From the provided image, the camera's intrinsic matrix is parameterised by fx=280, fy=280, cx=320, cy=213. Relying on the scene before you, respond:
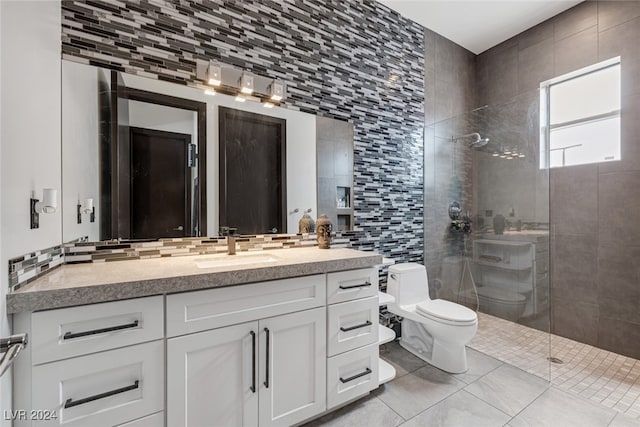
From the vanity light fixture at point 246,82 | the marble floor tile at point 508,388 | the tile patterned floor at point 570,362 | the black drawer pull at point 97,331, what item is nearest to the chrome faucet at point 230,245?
the black drawer pull at point 97,331

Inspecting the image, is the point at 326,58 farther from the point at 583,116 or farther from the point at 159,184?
the point at 583,116

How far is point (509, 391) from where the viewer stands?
1.80 metres

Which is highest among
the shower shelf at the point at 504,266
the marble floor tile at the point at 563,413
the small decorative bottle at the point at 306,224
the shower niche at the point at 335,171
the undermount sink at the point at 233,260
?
the shower niche at the point at 335,171

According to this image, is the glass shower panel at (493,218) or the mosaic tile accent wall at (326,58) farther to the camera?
the glass shower panel at (493,218)

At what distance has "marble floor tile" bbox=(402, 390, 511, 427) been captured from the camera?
152 cm

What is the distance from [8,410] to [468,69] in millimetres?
4178

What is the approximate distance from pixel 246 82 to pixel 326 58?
29.0 inches

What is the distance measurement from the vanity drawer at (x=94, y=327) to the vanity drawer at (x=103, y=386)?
0.10 feet

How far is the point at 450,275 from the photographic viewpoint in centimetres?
285

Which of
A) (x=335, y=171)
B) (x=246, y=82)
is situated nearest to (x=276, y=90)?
(x=246, y=82)

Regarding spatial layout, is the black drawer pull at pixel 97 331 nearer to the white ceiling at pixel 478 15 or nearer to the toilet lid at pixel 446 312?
the toilet lid at pixel 446 312

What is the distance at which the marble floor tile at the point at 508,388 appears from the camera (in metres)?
1.68

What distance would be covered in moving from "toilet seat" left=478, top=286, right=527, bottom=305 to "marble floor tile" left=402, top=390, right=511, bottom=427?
125 centimetres

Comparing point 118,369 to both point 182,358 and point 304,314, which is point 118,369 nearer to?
point 182,358
